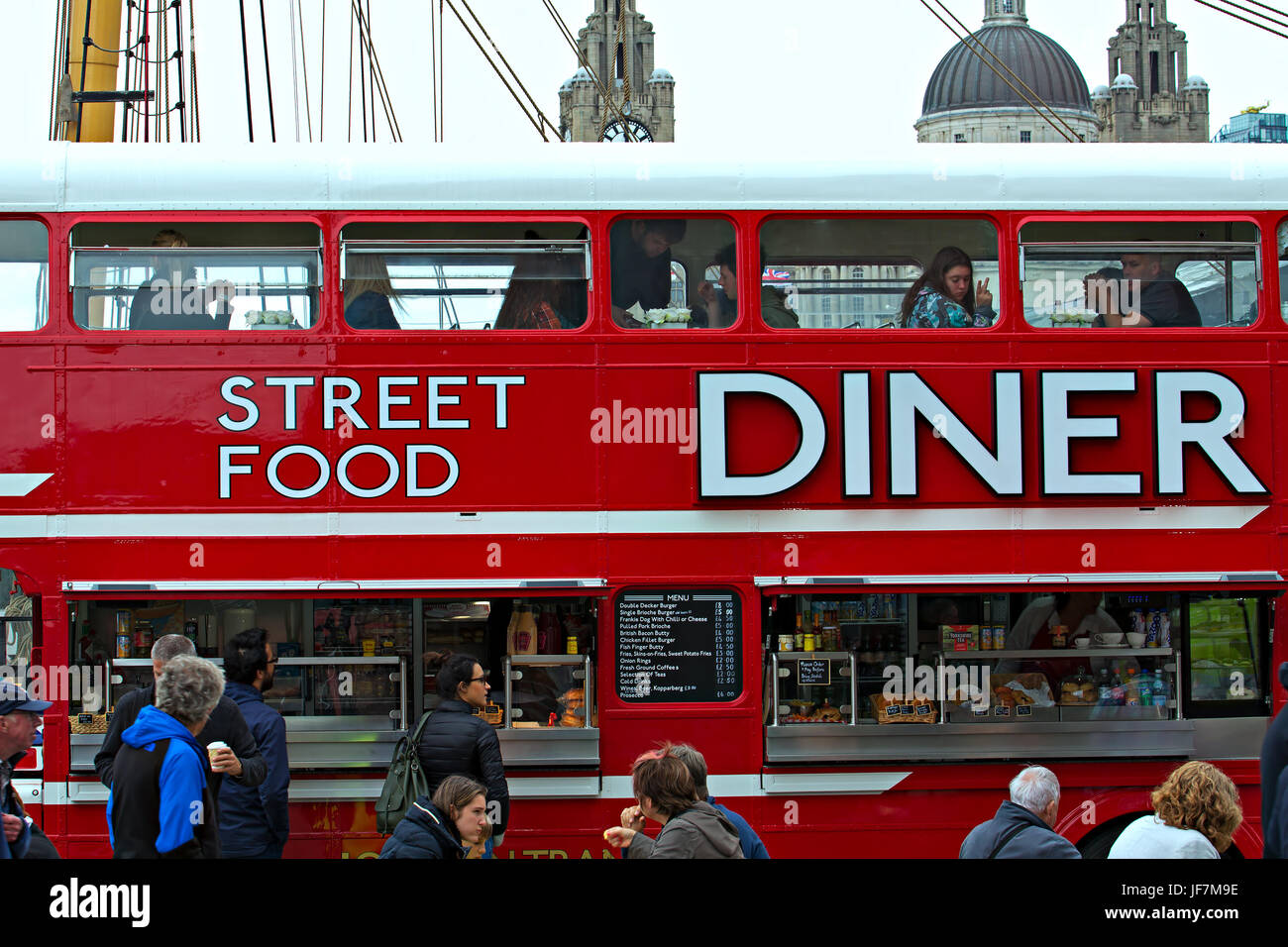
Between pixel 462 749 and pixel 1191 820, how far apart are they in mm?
3362

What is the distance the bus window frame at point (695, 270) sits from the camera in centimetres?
692

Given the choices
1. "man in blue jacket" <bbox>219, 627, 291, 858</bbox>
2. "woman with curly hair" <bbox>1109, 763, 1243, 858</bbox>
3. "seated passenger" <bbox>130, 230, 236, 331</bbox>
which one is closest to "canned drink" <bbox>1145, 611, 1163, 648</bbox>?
"woman with curly hair" <bbox>1109, 763, 1243, 858</bbox>

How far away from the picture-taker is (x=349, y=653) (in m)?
7.25

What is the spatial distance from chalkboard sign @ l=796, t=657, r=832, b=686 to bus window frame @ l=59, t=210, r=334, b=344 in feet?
10.8

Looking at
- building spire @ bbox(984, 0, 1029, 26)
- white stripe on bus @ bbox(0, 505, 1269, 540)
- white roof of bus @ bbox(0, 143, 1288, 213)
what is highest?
building spire @ bbox(984, 0, 1029, 26)

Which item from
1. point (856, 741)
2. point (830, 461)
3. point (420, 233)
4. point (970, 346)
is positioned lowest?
point (856, 741)

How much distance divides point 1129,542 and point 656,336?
112 inches

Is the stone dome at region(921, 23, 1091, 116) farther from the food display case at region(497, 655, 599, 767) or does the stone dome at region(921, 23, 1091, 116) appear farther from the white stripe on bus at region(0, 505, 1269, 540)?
the food display case at region(497, 655, 599, 767)

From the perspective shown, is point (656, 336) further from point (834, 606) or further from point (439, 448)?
point (834, 606)

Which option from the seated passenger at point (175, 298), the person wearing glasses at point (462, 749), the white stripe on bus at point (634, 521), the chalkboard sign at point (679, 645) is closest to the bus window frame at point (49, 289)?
the seated passenger at point (175, 298)

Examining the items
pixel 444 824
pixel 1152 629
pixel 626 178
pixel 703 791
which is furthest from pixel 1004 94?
pixel 444 824

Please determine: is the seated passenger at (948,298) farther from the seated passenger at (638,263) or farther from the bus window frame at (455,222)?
the bus window frame at (455,222)

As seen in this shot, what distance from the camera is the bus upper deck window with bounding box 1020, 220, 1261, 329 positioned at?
7035 millimetres

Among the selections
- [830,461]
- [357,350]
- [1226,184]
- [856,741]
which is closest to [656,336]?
[830,461]
